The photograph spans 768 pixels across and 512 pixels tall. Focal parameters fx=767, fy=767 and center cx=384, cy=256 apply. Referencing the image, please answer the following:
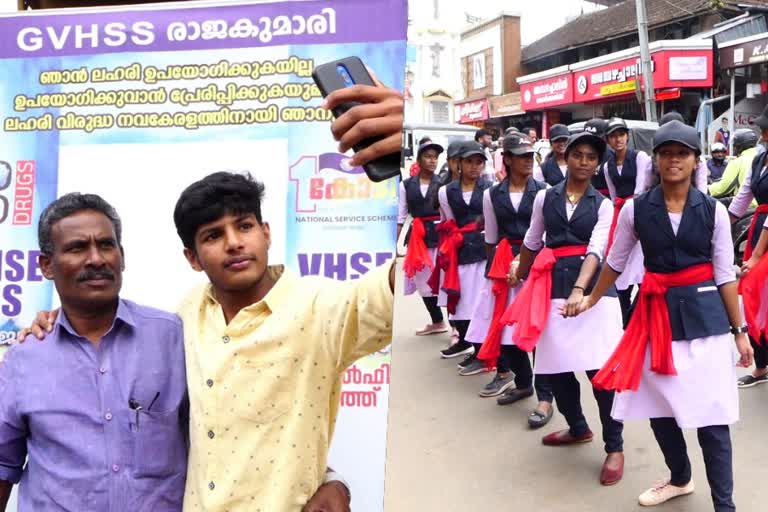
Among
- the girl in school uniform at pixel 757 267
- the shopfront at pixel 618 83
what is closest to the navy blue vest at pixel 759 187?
the girl in school uniform at pixel 757 267

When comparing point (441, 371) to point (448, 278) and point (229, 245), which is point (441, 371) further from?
point (229, 245)

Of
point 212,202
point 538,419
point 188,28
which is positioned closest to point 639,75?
point 538,419

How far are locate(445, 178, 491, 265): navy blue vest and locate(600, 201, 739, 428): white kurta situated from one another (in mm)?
1929

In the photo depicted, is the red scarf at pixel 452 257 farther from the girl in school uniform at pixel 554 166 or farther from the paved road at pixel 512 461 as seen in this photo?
the girl in school uniform at pixel 554 166

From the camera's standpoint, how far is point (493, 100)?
11.8ft

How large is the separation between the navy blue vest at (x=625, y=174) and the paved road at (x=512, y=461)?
5.03 ft

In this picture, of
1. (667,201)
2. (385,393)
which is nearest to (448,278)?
(667,201)

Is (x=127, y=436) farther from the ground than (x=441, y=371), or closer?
farther from the ground

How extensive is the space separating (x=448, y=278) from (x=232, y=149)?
130 inches

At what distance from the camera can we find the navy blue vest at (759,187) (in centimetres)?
375

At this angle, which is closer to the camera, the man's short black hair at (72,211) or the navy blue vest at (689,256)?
the man's short black hair at (72,211)

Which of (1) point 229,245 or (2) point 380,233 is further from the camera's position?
(2) point 380,233

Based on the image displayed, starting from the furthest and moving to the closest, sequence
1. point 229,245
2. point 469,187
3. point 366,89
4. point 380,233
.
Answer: point 469,187, point 380,233, point 229,245, point 366,89

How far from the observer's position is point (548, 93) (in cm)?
464
